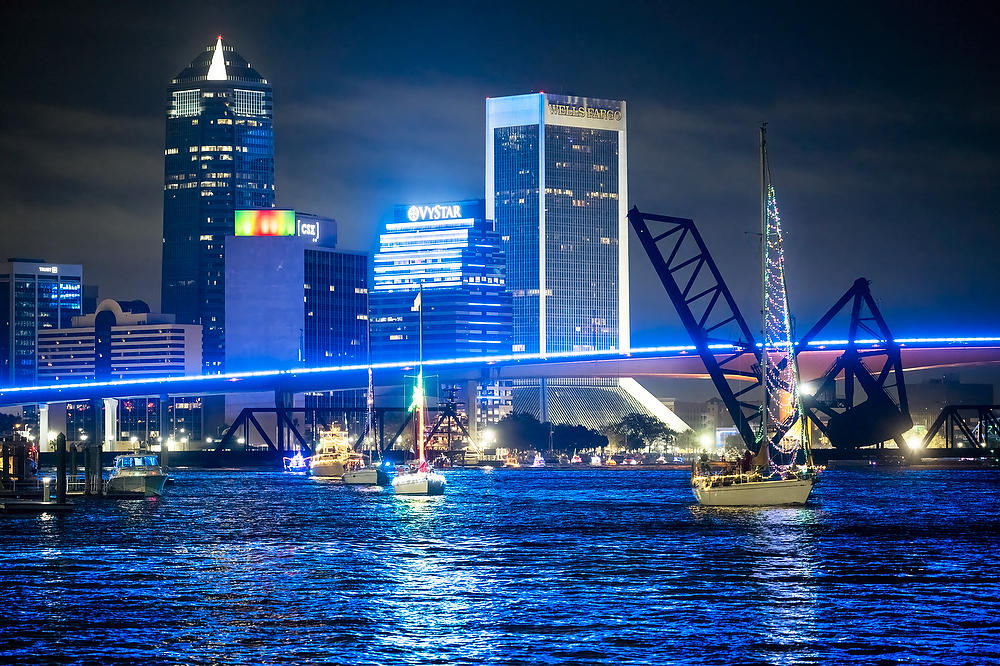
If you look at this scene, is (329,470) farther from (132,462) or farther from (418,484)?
(418,484)

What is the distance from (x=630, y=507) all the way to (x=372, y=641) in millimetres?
53676

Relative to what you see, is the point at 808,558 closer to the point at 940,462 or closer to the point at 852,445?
the point at 852,445

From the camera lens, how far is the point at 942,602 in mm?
42938

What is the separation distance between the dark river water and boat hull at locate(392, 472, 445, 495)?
707 inches

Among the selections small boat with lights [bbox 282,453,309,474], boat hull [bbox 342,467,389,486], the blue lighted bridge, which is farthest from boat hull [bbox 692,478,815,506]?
small boat with lights [bbox 282,453,309,474]

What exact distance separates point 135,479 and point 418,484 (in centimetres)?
1804

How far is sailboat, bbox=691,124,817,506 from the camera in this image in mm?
78125

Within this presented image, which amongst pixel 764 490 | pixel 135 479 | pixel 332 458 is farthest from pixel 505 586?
pixel 332 458

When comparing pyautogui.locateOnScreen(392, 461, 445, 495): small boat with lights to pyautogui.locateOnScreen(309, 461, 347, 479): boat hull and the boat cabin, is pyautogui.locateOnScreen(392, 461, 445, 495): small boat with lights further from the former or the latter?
pyautogui.locateOnScreen(309, 461, 347, 479): boat hull

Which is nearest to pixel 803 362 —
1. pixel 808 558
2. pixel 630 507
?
pixel 630 507

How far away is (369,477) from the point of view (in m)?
128

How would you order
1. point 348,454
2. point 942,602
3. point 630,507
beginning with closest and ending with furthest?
point 942,602 < point 630,507 < point 348,454

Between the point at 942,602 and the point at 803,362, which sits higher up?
the point at 803,362

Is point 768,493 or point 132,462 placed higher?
point 132,462
